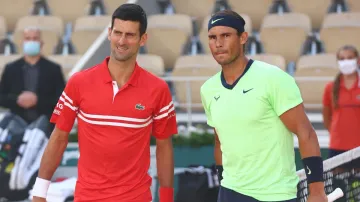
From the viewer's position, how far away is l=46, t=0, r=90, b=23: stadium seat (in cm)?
1352

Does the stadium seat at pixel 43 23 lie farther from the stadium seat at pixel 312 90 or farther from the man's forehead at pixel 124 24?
the man's forehead at pixel 124 24

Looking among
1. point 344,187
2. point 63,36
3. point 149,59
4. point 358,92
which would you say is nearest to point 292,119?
point 344,187

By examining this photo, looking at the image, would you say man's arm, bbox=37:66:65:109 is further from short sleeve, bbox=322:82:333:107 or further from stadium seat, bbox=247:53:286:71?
stadium seat, bbox=247:53:286:71

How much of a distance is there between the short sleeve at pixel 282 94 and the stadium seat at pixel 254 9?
26.9 ft

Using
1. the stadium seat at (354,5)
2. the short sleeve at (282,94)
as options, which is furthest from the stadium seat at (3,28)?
the short sleeve at (282,94)

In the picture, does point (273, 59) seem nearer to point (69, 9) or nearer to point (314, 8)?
point (314, 8)

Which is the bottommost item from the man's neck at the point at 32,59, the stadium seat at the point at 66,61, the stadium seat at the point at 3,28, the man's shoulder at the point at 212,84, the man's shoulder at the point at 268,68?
the stadium seat at the point at 66,61

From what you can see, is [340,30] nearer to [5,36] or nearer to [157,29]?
[157,29]

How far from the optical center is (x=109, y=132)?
4.65m

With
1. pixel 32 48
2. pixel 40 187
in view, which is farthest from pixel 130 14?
pixel 32 48

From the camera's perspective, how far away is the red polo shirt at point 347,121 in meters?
8.13

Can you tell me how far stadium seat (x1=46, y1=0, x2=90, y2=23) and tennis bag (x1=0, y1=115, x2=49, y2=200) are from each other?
531cm

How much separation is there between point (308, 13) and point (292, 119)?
8092mm

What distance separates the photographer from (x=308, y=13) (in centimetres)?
1225
